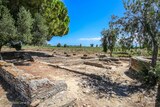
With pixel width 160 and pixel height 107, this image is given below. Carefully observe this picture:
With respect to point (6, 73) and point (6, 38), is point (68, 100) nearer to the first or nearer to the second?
point (6, 73)

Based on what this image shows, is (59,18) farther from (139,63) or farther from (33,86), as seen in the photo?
(33,86)

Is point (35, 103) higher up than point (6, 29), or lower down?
lower down

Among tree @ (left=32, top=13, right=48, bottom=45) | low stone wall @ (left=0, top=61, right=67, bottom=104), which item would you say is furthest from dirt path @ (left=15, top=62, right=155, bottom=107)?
tree @ (left=32, top=13, right=48, bottom=45)

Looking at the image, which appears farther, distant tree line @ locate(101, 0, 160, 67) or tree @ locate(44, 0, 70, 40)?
tree @ locate(44, 0, 70, 40)

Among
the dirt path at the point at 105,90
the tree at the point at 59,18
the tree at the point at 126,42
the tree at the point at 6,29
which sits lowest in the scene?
the dirt path at the point at 105,90

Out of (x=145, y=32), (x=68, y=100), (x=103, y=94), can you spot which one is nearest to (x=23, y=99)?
(x=68, y=100)

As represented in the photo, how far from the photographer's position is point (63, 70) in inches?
539

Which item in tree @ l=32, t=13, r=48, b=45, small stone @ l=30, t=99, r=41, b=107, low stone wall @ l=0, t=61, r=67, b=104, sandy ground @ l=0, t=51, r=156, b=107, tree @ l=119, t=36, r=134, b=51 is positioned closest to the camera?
small stone @ l=30, t=99, r=41, b=107

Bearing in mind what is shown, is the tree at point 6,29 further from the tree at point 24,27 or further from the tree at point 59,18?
the tree at point 59,18

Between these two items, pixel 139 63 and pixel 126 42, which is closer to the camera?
pixel 126 42

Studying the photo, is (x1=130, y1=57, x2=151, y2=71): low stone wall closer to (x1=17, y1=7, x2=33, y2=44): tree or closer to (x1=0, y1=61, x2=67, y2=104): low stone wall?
(x1=0, y1=61, x2=67, y2=104): low stone wall

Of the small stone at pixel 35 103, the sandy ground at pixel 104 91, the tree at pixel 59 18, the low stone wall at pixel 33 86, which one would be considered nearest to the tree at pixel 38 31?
the sandy ground at pixel 104 91

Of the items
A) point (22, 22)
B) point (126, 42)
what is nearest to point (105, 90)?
point (126, 42)

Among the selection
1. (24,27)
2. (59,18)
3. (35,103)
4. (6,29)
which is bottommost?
(35,103)
